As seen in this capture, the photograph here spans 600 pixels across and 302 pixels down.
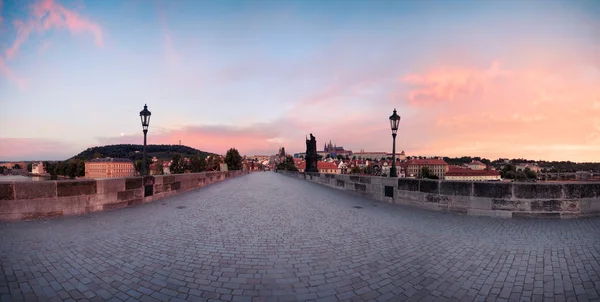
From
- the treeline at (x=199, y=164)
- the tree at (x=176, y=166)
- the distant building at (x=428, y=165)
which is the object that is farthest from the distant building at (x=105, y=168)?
the distant building at (x=428, y=165)

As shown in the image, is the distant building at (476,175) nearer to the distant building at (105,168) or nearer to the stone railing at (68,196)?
the stone railing at (68,196)

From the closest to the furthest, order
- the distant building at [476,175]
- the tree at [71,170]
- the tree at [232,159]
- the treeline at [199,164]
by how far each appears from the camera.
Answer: the distant building at [476,175]
the tree at [232,159]
the treeline at [199,164]
the tree at [71,170]

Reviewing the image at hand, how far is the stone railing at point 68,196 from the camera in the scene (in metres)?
5.74

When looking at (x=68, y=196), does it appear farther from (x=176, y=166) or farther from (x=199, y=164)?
(x=199, y=164)

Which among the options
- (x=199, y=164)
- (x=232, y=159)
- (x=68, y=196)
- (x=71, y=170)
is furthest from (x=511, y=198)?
(x=71, y=170)

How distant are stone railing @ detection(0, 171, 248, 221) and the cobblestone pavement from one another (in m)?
0.55

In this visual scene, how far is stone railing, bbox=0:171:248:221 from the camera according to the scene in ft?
18.8

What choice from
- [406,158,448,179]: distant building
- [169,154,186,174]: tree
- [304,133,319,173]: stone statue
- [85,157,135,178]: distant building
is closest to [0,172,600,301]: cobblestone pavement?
[304,133,319,173]: stone statue

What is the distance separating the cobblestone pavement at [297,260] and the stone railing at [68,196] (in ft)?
1.81

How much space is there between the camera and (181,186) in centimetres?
1245

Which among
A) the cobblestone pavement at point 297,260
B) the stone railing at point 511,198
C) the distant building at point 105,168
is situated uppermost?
the stone railing at point 511,198

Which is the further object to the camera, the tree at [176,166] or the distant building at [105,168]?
the distant building at [105,168]

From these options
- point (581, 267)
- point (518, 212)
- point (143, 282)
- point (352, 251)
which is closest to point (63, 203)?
point (143, 282)

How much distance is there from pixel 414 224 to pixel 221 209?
17.7ft
